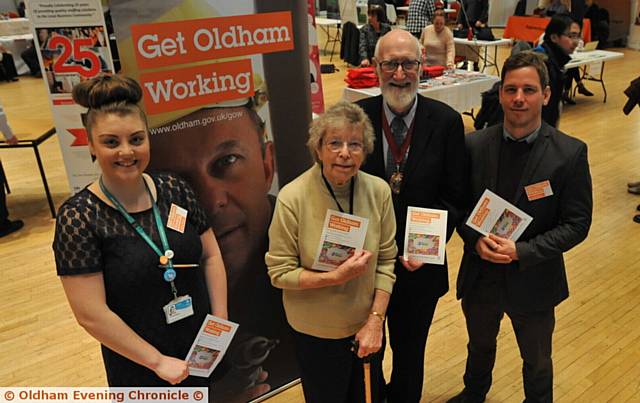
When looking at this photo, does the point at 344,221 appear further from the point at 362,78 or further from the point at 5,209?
the point at 5,209

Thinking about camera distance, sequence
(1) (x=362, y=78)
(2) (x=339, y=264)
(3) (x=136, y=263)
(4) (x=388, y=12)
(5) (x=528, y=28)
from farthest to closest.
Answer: (4) (x=388, y=12), (5) (x=528, y=28), (1) (x=362, y=78), (2) (x=339, y=264), (3) (x=136, y=263)

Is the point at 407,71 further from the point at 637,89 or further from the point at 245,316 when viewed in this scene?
the point at 637,89

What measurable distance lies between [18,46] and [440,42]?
10859mm

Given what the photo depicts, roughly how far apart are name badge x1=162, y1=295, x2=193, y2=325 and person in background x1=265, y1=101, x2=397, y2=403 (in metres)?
0.31

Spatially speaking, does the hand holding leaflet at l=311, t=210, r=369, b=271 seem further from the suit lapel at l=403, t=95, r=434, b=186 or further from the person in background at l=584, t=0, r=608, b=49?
the person in background at l=584, t=0, r=608, b=49

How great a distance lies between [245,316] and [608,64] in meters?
12.5

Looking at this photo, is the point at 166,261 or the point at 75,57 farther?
the point at 75,57

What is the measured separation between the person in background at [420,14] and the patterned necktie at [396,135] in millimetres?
7102

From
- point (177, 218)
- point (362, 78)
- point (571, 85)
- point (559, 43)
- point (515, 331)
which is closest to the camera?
point (177, 218)

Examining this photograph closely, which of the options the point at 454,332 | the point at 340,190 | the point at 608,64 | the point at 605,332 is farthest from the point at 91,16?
the point at 608,64

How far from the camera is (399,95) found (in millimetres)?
1950

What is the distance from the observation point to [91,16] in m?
1.84

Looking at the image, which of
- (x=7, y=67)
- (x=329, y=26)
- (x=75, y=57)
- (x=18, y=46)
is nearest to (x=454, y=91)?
(x=75, y=57)

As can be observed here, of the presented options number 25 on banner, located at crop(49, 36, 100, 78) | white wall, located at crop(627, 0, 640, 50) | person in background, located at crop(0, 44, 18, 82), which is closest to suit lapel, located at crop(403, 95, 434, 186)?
number 25 on banner, located at crop(49, 36, 100, 78)
